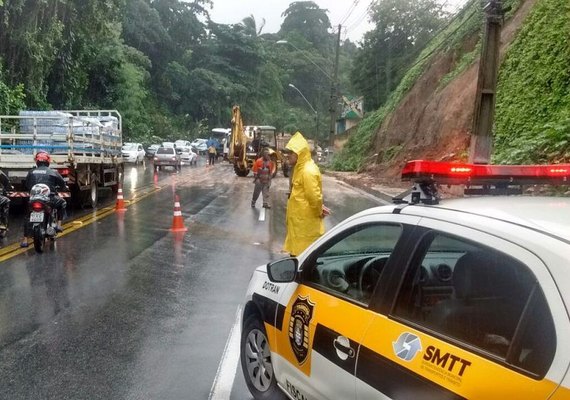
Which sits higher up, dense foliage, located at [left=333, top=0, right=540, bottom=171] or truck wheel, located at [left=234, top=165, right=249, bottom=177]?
dense foliage, located at [left=333, top=0, right=540, bottom=171]

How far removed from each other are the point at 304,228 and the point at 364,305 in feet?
13.2

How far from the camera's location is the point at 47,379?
4906mm

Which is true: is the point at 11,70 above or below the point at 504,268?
above

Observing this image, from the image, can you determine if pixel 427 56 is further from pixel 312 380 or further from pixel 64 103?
pixel 312 380

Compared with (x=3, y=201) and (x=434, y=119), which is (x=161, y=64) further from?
(x=3, y=201)

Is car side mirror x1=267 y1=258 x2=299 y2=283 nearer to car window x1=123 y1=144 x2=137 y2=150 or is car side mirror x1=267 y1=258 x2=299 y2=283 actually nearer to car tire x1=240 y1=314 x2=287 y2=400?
car tire x1=240 y1=314 x2=287 y2=400

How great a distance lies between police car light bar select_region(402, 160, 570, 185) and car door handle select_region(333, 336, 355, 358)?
0.87 metres

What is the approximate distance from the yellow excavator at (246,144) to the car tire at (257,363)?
26976 mm

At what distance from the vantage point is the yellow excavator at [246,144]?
33281 millimetres

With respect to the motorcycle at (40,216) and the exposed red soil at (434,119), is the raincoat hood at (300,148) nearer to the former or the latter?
the motorcycle at (40,216)

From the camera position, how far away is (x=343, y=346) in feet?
10.5

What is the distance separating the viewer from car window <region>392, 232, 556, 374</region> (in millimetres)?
2270

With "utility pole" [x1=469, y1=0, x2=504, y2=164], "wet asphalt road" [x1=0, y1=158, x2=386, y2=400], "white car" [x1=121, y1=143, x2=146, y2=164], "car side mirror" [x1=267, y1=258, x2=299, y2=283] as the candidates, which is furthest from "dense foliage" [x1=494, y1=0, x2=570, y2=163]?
"white car" [x1=121, y1=143, x2=146, y2=164]

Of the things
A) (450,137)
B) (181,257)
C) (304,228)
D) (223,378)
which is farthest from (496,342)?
(450,137)
